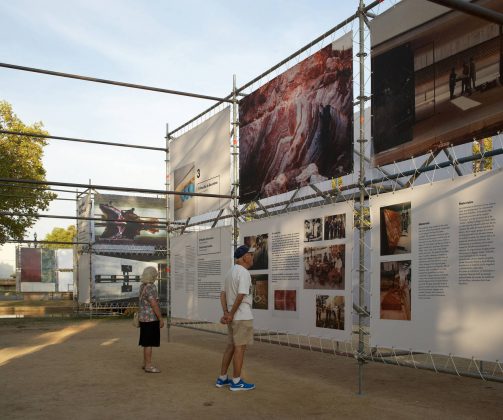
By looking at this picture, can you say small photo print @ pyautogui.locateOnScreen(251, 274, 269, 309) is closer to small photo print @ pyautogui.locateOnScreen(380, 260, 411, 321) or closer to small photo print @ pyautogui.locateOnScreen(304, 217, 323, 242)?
small photo print @ pyautogui.locateOnScreen(304, 217, 323, 242)

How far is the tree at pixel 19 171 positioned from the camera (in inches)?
858

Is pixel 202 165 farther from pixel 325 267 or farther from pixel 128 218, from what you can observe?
pixel 128 218

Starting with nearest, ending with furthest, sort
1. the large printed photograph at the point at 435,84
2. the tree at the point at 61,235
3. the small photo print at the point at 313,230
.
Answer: the large printed photograph at the point at 435,84
the small photo print at the point at 313,230
the tree at the point at 61,235

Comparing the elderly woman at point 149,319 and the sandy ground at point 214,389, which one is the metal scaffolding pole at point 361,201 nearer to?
the sandy ground at point 214,389

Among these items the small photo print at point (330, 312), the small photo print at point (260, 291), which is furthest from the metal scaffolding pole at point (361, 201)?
the small photo print at point (260, 291)

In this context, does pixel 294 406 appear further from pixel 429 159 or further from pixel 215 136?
pixel 215 136

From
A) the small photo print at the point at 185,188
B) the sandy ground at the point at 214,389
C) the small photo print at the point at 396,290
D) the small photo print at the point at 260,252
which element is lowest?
the sandy ground at the point at 214,389

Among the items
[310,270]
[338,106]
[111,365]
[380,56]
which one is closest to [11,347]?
[111,365]

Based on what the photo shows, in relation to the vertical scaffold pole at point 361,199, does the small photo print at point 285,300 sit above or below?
below

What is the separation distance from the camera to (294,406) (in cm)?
578

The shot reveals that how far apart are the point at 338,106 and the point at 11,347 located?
26.0 ft

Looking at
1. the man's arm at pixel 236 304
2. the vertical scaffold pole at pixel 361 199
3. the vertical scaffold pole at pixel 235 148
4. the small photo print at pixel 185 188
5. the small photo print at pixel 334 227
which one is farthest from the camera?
the small photo print at pixel 185 188

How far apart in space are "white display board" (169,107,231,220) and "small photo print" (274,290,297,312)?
2757 millimetres

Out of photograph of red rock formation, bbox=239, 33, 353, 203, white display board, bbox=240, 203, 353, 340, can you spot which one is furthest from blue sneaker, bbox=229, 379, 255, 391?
photograph of red rock formation, bbox=239, 33, 353, 203
